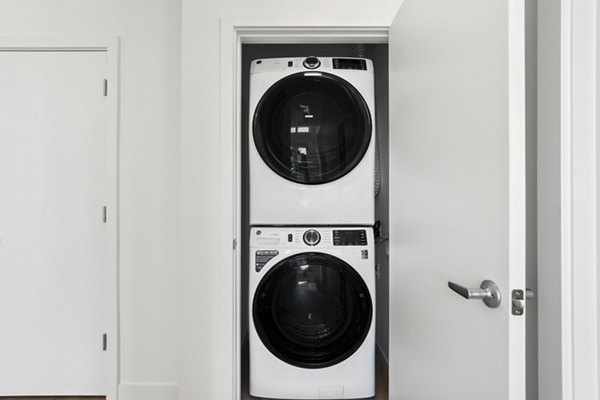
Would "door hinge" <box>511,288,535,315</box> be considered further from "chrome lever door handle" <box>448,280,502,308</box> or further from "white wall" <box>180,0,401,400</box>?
"white wall" <box>180,0,401,400</box>

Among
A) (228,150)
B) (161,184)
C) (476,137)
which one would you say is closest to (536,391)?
(476,137)

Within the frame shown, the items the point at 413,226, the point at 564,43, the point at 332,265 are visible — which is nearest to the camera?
the point at 564,43

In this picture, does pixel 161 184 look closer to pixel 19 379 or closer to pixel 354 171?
pixel 354 171

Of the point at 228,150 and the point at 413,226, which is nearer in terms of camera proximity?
the point at 413,226

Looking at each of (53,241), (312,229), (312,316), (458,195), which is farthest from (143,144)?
(458,195)

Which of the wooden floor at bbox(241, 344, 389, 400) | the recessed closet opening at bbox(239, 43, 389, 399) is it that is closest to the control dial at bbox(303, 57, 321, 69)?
the recessed closet opening at bbox(239, 43, 389, 399)

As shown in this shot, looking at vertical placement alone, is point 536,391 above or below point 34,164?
below

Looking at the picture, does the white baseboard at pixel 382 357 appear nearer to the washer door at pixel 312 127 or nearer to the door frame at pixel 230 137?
the door frame at pixel 230 137

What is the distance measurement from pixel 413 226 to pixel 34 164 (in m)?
1.99

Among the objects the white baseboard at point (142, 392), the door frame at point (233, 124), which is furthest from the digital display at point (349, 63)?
the white baseboard at point (142, 392)

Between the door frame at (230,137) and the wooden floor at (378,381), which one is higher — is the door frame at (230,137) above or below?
above

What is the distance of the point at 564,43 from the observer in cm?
72

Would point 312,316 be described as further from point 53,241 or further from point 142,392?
point 53,241

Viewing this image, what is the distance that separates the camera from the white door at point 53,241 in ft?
5.58
